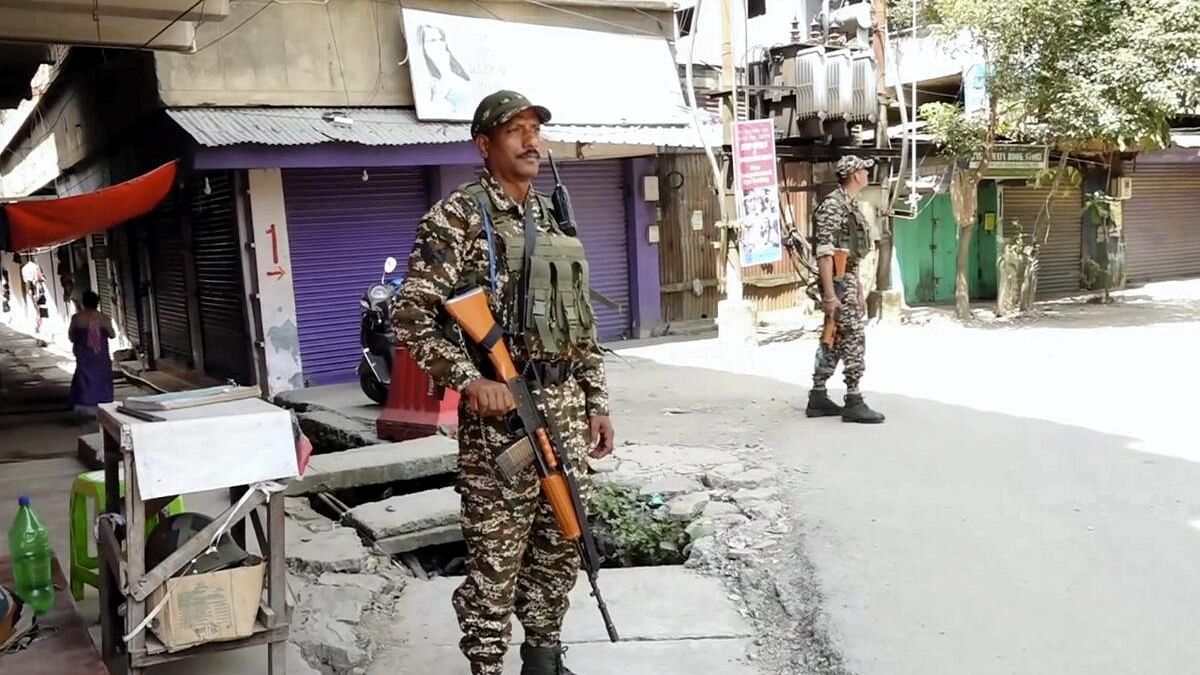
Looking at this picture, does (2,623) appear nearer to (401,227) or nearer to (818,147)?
(401,227)

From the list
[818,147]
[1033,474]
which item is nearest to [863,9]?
[818,147]

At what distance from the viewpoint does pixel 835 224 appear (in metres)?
6.45

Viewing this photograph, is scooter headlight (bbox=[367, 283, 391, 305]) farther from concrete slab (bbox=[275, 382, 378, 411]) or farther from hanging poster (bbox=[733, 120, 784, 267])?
hanging poster (bbox=[733, 120, 784, 267])

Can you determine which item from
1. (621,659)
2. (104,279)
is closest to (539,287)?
(621,659)

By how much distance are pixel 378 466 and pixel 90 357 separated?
460 cm

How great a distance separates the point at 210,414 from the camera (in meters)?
2.67

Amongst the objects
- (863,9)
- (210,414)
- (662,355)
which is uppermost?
(863,9)

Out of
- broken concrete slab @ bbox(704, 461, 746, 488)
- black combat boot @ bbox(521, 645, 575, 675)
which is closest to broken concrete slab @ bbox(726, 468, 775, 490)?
broken concrete slab @ bbox(704, 461, 746, 488)

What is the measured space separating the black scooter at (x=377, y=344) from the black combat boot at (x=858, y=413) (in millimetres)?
3477

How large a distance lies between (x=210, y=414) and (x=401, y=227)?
7.63 meters

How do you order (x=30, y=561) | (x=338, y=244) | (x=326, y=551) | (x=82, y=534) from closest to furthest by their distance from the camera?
(x=30, y=561) < (x=82, y=534) < (x=326, y=551) < (x=338, y=244)

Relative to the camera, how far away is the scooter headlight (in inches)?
306

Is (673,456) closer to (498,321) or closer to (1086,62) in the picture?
(498,321)

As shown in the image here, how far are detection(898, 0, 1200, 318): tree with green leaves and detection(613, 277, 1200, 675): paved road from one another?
257 cm
